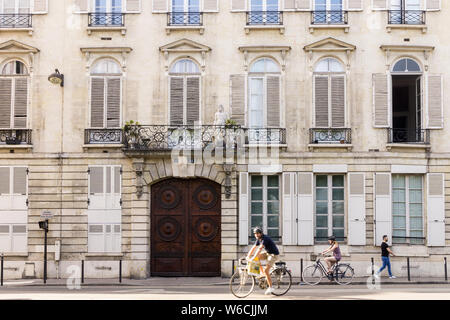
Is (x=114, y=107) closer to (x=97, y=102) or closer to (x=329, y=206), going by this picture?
(x=97, y=102)

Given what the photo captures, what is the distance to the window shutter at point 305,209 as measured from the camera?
22.7m

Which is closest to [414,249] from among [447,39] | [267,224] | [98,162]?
[267,224]

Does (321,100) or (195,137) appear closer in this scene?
(195,137)

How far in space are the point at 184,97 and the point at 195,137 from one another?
152 centimetres

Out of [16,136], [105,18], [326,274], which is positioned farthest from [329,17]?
[16,136]

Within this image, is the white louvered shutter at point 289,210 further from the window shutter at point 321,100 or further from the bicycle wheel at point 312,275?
the bicycle wheel at point 312,275

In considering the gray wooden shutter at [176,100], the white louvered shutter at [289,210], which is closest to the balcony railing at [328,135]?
the white louvered shutter at [289,210]

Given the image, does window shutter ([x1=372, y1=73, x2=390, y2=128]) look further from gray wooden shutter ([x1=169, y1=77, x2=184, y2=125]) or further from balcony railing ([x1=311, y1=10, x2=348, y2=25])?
gray wooden shutter ([x1=169, y1=77, x2=184, y2=125])

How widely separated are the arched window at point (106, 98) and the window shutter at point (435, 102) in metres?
10.7

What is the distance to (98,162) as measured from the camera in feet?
75.7

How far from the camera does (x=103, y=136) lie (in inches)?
914

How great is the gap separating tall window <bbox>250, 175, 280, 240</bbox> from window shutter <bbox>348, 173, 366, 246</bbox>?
2461 mm

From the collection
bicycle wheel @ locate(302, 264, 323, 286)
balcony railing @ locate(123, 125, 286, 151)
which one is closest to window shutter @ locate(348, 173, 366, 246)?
balcony railing @ locate(123, 125, 286, 151)
